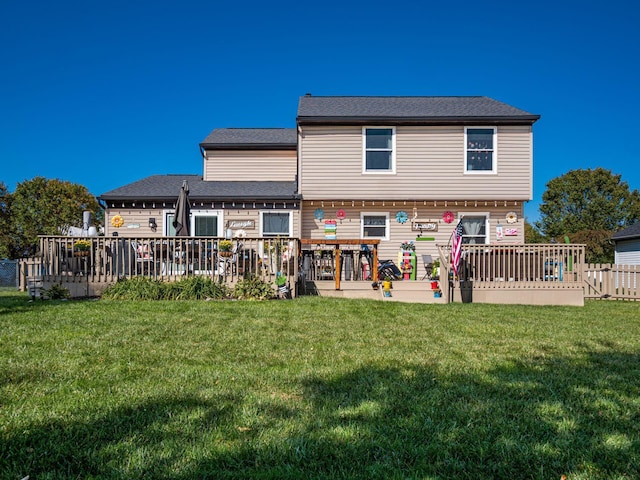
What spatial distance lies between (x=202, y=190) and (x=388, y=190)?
6428 mm

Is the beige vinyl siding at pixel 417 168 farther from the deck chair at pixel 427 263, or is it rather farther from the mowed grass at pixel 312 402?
the mowed grass at pixel 312 402

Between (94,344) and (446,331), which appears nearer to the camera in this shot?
(94,344)

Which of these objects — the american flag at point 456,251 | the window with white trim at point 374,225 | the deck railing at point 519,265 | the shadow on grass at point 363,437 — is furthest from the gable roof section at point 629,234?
the shadow on grass at point 363,437

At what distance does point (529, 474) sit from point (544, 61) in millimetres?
20473

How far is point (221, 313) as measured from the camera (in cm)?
709

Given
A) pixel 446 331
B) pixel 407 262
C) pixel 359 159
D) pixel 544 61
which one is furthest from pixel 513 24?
pixel 446 331

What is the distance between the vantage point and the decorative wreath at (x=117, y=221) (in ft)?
45.2

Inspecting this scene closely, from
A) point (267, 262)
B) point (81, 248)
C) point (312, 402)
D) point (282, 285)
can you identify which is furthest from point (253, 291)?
point (312, 402)

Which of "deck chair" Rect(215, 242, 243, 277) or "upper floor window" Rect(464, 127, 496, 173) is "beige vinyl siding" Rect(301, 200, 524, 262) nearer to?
"upper floor window" Rect(464, 127, 496, 173)

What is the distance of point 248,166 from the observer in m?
16.7

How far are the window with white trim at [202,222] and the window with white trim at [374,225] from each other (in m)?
4.89

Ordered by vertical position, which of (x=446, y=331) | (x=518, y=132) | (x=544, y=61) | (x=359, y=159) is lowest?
(x=446, y=331)

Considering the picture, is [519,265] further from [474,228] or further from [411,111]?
[411,111]

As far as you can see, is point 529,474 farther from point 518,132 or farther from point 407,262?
point 518,132
